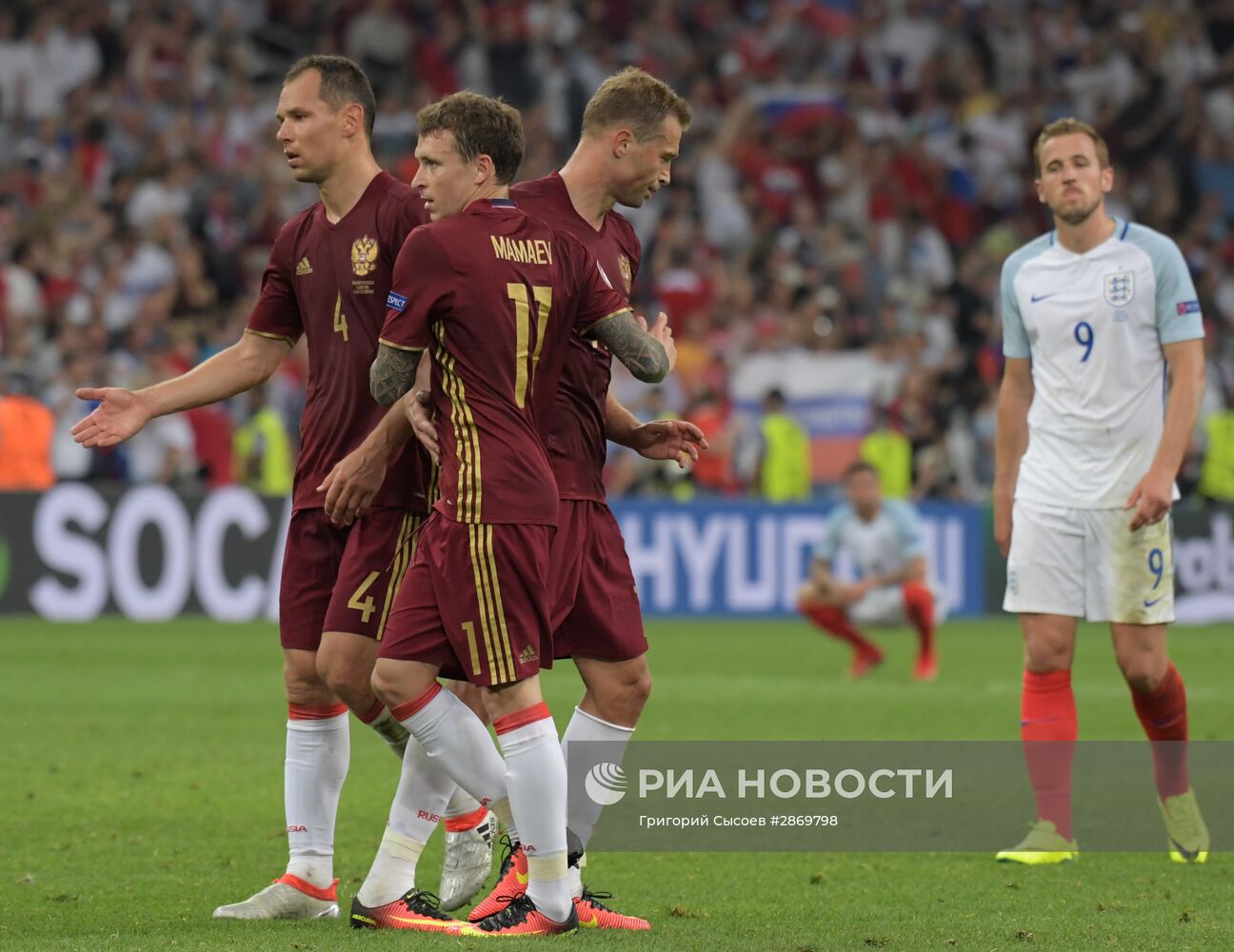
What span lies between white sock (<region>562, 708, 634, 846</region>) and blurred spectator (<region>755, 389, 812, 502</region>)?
45.0 ft

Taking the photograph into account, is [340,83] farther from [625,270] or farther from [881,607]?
[881,607]

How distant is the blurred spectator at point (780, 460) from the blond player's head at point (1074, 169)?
12.3m

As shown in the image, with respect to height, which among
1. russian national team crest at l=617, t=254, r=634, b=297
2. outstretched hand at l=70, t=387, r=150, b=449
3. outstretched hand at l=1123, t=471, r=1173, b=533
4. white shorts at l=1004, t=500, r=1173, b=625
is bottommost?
white shorts at l=1004, t=500, r=1173, b=625

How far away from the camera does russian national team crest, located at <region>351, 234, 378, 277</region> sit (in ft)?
19.7

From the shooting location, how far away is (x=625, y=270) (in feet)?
20.3

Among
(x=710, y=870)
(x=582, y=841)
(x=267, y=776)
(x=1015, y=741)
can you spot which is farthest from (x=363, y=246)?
(x=1015, y=741)

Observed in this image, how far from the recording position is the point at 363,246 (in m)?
6.03

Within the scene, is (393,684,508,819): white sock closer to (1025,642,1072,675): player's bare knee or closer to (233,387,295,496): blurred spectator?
(1025,642,1072,675): player's bare knee

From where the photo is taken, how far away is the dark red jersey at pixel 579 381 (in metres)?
5.93

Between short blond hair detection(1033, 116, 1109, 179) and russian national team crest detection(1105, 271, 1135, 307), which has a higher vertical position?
short blond hair detection(1033, 116, 1109, 179)

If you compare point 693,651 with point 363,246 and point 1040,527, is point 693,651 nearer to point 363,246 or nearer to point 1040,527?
point 1040,527

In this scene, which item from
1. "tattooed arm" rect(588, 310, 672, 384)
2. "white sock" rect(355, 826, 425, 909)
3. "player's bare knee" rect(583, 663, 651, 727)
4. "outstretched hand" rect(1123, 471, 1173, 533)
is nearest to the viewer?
"tattooed arm" rect(588, 310, 672, 384)

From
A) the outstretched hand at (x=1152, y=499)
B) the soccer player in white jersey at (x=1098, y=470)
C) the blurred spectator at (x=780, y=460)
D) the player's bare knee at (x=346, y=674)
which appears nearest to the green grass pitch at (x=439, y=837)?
the soccer player in white jersey at (x=1098, y=470)

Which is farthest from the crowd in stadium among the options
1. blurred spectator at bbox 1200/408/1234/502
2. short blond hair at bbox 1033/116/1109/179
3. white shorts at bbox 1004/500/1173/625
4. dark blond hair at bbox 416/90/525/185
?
dark blond hair at bbox 416/90/525/185
